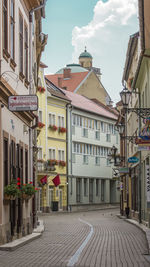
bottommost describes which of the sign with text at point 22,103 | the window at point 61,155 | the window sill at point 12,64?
the sign with text at point 22,103

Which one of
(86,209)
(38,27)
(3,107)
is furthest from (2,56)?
(86,209)

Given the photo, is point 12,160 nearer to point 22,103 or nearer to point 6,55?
point 22,103

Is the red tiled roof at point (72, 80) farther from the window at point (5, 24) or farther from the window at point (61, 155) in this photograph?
the window at point (5, 24)

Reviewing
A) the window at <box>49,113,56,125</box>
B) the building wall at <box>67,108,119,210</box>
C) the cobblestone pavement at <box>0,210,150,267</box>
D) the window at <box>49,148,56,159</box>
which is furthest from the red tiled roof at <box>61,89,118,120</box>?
the cobblestone pavement at <box>0,210,150,267</box>

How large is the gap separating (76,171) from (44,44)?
123ft

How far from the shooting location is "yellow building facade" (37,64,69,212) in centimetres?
5984

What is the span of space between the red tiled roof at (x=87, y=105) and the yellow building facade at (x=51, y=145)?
12.6 ft

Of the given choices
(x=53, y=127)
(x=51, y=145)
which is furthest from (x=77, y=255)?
(x=51, y=145)

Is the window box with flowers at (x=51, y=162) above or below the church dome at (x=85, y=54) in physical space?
below

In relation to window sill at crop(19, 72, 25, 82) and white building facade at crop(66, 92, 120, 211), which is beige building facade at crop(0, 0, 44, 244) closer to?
window sill at crop(19, 72, 25, 82)

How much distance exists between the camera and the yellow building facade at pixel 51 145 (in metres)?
59.8

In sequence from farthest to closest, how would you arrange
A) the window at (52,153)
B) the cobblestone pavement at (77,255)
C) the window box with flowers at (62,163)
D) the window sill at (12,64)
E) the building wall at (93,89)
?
the building wall at (93,89) → the window box with flowers at (62,163) → the window at (52,153) → the window sill at (12,64) → the cobblestone pavement at (77,255)

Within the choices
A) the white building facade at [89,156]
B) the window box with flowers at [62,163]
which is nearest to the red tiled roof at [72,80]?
the white building facade at [89,156]

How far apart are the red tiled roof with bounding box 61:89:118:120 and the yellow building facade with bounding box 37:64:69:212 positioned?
3.83 meters
